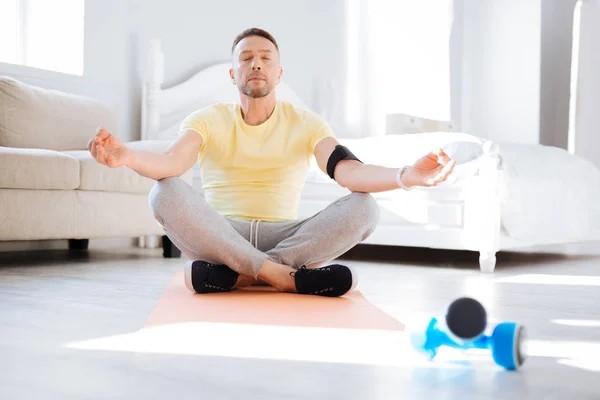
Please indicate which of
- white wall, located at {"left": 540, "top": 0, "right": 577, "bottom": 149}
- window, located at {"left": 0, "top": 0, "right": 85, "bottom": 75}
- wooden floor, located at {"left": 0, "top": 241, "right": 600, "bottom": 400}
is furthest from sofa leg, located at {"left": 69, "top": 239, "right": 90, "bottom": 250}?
white wall, located at {"left": 540, "top": 0, "right": 577, "bottom": 149}

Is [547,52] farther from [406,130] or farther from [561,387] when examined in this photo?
[561,387]

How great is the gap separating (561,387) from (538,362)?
0.60 ft

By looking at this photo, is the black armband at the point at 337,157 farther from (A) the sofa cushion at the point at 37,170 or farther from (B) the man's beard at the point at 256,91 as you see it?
(A) the sofa cushion at the point at 37,170

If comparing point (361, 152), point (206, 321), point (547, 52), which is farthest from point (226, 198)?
point (547, 52)

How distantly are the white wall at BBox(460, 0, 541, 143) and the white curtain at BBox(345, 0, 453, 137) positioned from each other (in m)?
0.26

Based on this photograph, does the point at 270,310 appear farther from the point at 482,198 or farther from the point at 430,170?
the point at 482,198

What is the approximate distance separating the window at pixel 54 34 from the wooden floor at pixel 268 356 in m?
1.89

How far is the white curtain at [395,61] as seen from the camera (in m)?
6.22

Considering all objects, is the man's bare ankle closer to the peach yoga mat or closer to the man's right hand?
the peach yoga mat

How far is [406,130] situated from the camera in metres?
5.09

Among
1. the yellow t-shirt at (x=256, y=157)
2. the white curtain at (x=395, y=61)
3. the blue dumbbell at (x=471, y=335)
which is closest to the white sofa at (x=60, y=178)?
the yellow t-shirt at (x=256, y=157)

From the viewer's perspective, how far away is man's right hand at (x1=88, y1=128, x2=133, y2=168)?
161 centimetres

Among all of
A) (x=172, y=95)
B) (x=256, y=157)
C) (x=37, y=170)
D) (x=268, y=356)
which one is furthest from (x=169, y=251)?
(x=268, y=356)

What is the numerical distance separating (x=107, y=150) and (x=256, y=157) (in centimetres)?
59
